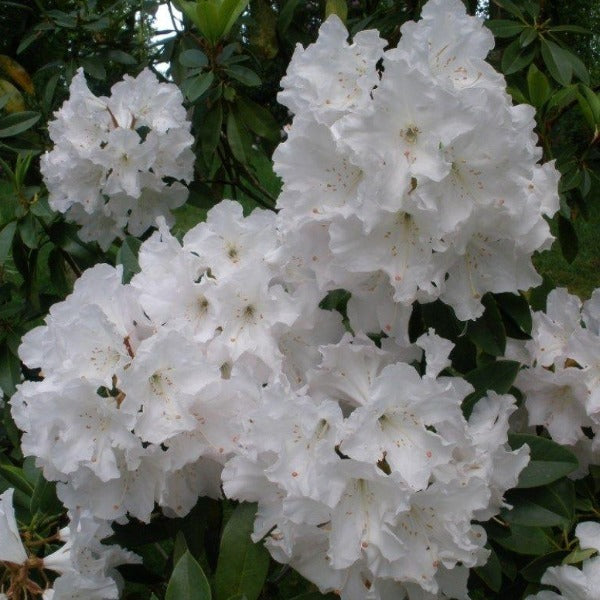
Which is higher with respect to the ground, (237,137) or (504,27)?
(504,27)

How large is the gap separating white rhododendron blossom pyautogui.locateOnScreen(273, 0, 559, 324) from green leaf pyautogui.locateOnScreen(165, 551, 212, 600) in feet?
1.43

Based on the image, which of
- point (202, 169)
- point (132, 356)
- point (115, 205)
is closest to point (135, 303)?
point (132, 356)

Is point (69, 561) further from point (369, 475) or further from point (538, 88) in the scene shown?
point (538, 88)

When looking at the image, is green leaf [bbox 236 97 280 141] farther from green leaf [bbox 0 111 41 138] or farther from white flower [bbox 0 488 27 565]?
white flower [bbox 0 488 27 565]

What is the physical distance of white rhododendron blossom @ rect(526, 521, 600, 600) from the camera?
118 cm

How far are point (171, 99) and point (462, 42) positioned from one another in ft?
3.29

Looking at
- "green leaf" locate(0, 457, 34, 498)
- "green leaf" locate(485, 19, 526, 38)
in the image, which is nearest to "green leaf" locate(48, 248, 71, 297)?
"green leaf" locate(0, 457, 34, 498)

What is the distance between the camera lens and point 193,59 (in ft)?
6.97

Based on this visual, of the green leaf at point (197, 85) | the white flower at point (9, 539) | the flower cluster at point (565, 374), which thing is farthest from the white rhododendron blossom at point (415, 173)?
the green leaf at point (197, 85)

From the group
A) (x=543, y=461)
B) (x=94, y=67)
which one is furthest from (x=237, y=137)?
(x=543, y=461)

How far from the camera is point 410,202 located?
1.08 metres

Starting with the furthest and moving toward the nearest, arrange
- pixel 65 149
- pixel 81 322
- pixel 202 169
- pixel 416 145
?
pixel 202 169
pixel 65 149
pixel 81 322
pixel 416 145

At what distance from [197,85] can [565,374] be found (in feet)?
3.92

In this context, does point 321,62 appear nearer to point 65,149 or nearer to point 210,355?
point 210,355
